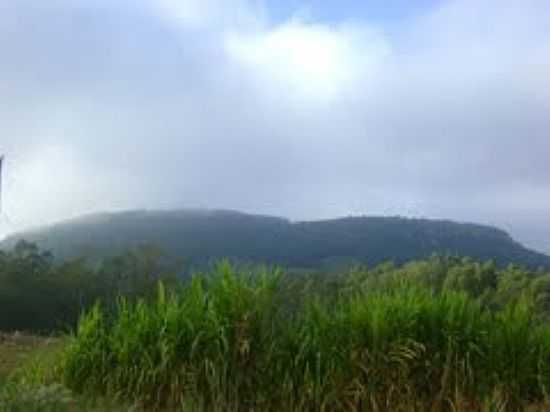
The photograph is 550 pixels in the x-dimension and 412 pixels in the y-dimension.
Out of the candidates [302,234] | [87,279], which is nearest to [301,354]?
[87,279]

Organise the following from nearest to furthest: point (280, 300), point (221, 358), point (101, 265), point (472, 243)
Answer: point (221, 358)
point (280, 300)
point (101, 265)
point (472, 243)

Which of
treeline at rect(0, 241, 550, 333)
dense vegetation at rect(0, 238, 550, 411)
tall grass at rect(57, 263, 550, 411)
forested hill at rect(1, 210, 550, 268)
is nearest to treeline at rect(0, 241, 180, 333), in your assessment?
treeline at rect(0, 241, 550, 333)

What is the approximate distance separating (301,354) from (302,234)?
54.3 meters

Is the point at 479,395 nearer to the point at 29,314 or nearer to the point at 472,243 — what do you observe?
the point at 29,314

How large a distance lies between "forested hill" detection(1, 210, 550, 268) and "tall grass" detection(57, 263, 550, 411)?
38.3 m

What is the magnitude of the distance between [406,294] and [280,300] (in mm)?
1167

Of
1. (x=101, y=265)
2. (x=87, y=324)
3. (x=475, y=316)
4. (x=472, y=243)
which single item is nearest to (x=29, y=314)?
(x=101, y=265)

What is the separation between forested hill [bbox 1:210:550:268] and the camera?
53213mm

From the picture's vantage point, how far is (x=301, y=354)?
28.7 feet

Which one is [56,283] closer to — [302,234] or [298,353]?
[298,353]

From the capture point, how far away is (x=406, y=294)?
372 inches

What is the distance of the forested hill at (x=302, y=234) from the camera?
175ft

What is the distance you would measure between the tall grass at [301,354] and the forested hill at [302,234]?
38279 mm

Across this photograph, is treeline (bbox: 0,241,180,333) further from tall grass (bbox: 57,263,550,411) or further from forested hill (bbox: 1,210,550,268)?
forested hill (bbox: 1,210,550,268)
